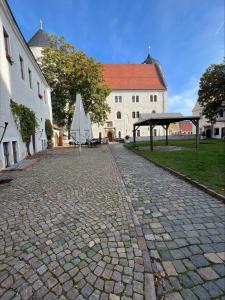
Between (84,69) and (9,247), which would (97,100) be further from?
(9,247)

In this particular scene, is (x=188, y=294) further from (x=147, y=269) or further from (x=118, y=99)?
(x=118, y=99)

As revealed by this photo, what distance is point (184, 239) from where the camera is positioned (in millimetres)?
2822

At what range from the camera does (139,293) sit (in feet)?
6.20

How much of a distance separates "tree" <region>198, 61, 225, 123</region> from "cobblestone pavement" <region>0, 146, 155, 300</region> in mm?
27689

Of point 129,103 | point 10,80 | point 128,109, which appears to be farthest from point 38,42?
point 10,80

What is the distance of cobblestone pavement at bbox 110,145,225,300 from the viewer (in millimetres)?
2002

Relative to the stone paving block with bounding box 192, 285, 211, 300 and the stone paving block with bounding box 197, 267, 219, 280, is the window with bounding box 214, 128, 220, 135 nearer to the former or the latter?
the stone paving block with bounding box 197, 267, 219, 280

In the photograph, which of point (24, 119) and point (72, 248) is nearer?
point (72, 248)

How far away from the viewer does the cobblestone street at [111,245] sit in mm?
1961

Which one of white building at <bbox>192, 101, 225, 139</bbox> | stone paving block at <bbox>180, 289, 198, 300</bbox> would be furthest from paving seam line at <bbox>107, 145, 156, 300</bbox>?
white building at <bbox>192, 101, 225, 139</bbox>

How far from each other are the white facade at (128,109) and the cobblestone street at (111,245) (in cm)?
4013

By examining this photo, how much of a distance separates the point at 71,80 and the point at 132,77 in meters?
25.2

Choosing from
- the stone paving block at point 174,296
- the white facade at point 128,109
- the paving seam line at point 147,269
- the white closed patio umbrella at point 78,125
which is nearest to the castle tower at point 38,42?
the white facade at point 128,109

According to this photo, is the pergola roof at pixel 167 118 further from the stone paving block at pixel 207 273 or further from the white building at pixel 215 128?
the white building at pixel 215 128
